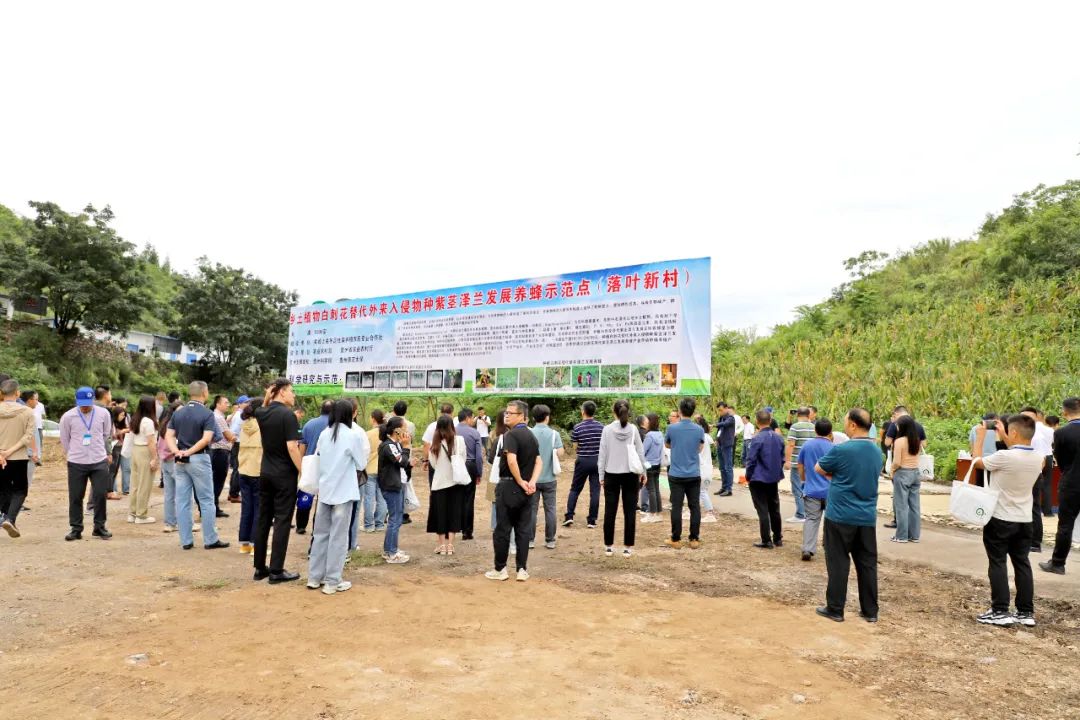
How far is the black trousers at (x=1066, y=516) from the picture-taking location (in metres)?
6.26

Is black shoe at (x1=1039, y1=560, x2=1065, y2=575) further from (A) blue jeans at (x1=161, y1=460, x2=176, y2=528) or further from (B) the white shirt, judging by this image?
(A) blue jeans at (x1=161, y1=460, x2=176, y2=528)

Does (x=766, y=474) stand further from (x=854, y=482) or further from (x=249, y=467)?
(x=249, y=467)

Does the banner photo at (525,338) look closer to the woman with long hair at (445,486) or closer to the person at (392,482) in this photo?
the woman with long hair at (445,486)

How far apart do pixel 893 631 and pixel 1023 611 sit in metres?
1.12

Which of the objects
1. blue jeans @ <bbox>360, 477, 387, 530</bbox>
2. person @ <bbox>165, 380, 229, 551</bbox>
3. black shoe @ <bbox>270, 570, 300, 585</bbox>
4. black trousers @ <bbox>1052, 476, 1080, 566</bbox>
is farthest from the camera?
blue jeans @ <bbox>360, 477, 387, 530</bbox>

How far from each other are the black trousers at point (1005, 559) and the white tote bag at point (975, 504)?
0.08 metres

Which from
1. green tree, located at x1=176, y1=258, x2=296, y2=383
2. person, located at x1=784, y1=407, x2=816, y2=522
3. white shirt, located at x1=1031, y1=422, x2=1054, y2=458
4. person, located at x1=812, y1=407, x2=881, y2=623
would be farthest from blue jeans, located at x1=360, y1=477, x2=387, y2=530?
green tree, located at x1=176, y1=258, x2=296, y2=383

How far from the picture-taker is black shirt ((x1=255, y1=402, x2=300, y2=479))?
5703 millimetres

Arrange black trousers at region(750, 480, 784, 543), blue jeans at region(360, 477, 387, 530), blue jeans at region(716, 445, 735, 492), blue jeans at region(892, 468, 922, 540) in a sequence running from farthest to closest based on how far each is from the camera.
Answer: blue jeans at region(716, 445, 735, 492) → blue jeans at region(360, 477, 387, 530) → black trousers at region(750, 480, 784, 543) → blue jeans at region(892, 468, 922, 540)

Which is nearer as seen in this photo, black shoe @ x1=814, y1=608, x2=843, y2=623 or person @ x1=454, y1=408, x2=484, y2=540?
black shoe @ x1=814, y1=608, x2=843, y2=623

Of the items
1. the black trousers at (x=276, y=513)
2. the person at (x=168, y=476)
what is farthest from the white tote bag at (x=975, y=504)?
the person at (x=168, y=476)

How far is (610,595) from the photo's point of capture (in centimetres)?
560

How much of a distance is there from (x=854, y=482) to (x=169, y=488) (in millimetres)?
7467

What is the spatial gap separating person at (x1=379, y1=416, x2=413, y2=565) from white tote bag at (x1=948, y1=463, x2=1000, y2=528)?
16.4ft
